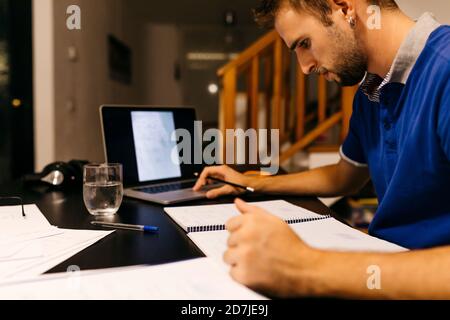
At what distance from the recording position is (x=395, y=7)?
2.84 ft

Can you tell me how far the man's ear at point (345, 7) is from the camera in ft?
2.89

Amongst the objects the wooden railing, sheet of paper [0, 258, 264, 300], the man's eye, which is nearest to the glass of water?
sheet of paper [0, 258, 264, 300]

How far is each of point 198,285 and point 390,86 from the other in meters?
0.61

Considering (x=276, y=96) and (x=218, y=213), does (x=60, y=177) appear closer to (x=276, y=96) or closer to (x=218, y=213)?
(x=218, y=213)

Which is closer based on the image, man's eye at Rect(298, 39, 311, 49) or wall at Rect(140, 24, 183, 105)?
man's eye at Rect(298, 39, 311, 49)

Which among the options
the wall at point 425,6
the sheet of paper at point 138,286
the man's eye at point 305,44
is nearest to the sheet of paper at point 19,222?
the sheet of paper at point 138,286

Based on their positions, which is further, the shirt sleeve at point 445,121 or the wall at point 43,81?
the wall at point 43,81

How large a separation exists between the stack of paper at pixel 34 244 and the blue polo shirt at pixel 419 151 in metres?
0.55

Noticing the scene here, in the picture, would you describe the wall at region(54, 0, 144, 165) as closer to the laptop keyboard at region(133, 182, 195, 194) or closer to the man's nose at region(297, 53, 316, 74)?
the laptop keyboard at region(133, 182, 195, 194)

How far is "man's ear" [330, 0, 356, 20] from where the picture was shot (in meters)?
0.88

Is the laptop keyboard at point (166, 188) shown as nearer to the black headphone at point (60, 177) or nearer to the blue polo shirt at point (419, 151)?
the black headphone at point (60, 177)

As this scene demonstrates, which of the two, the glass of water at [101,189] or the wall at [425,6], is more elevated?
the wall at [425,6]

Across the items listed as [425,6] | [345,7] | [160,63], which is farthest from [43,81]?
[160,63]

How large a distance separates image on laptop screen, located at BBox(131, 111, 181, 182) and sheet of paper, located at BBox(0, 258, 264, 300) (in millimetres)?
692
